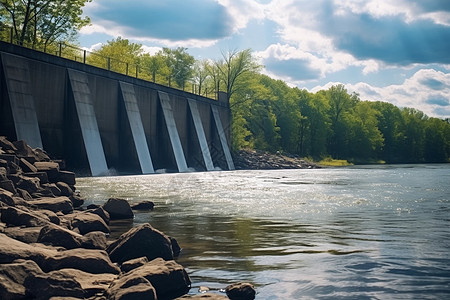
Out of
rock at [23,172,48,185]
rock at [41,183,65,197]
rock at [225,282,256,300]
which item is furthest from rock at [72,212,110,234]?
rock at [23,172,48,185]

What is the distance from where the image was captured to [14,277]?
6.52 m

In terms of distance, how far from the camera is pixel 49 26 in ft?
164

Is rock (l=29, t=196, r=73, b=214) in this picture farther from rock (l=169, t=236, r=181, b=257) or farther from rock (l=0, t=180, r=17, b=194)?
rock (l=169, t=236, r=181, b=257)

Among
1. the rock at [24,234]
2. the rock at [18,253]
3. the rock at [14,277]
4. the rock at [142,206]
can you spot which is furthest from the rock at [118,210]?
the rock at [14,277]

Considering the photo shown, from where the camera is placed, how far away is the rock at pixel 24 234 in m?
9.14

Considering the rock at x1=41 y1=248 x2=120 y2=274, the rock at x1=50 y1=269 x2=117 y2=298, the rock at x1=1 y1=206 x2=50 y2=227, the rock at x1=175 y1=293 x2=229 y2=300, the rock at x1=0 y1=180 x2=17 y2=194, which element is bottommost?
the rock at x1=175 y1=293 x2=229 y2=300

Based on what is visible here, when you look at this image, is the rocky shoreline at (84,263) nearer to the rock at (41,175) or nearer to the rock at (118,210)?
the rock at (118,210)

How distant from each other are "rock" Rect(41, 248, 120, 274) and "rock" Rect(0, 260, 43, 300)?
0.72 m

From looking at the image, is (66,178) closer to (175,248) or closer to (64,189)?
(64,189)

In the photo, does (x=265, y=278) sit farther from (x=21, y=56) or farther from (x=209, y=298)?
(x=21, y=56)

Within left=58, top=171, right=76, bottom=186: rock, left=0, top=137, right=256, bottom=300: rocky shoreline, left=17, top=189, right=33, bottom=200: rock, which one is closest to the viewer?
left=0, top=137, right=256, bottom=300: rocky shoreline

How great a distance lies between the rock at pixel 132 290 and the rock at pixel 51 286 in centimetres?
42

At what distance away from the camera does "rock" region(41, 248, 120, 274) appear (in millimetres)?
7621

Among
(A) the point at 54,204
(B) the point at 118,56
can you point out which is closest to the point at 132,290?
(A) the point at 54,204
